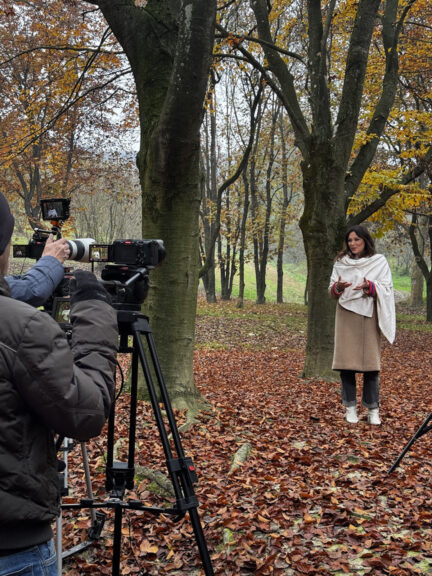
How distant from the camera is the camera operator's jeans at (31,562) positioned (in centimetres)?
149

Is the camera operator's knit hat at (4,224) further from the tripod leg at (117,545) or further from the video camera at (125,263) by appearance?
the tripod leg at (117,545)

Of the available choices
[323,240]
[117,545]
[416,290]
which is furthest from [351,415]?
[416,290]

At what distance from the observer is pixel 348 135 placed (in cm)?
880

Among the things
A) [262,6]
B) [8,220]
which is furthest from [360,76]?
[8,220]

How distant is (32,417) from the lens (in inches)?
60.8

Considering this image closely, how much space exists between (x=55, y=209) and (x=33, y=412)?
1.67 metres

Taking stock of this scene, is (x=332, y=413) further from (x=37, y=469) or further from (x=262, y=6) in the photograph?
(x=262, y=6)

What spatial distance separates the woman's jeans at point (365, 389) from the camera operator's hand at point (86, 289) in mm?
4637

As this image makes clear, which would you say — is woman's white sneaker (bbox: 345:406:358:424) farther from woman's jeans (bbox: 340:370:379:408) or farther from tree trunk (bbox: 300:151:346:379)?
tree trunk (bbox: 300:151:346:379)

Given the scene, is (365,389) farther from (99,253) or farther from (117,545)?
(99,253)

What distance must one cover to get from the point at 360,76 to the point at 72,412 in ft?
29.1

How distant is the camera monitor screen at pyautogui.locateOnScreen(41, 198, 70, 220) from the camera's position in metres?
2.94

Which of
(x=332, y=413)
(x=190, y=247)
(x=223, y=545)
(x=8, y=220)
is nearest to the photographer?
(x=8, y=220)

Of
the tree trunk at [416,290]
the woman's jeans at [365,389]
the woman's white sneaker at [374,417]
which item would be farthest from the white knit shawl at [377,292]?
the tree trunk at [416,290]
